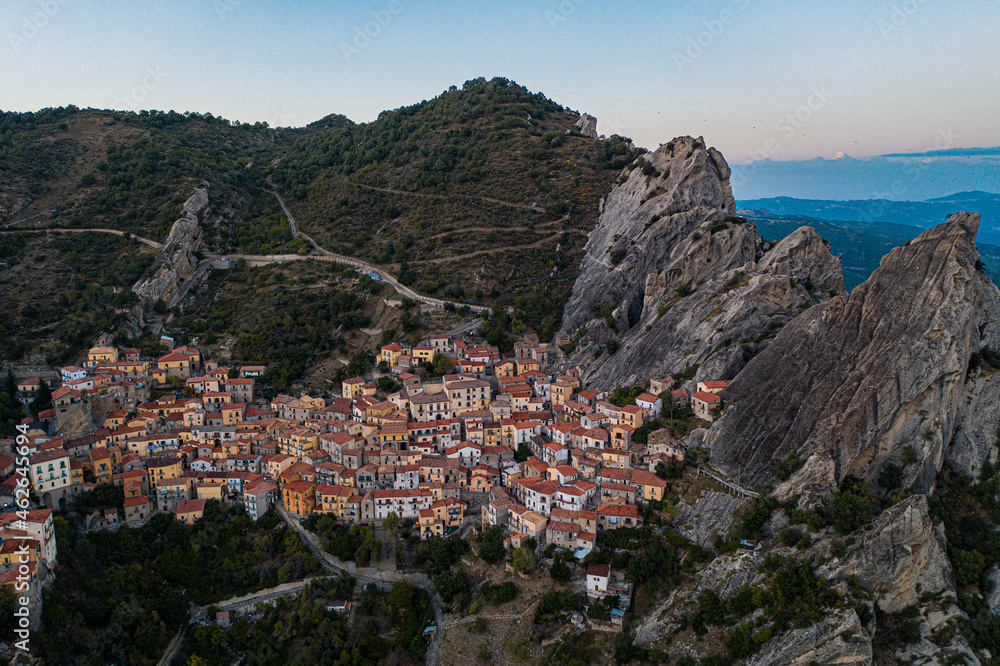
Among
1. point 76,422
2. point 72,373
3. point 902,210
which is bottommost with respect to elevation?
point 76,422

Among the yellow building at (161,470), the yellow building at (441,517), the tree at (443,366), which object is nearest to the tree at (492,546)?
the yellow building at (441,517)

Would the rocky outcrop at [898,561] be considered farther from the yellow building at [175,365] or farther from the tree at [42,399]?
the tree at [42,399]

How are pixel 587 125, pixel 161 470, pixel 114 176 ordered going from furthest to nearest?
pixel 587 125 → pixel 114 176 → pixel 161 470

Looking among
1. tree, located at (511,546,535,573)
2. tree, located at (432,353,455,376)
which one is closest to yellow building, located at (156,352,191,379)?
tree, located at (432,353,455,376)

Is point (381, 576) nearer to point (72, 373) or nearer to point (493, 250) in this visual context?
point (72, 373)

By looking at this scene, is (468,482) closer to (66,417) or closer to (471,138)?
(66,417)

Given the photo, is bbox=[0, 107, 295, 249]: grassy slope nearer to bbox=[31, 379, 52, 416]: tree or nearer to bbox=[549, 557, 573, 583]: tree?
bbox=[31, 379, 52, 416]: tree

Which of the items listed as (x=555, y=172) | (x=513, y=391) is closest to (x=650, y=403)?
(x=513, y=391)

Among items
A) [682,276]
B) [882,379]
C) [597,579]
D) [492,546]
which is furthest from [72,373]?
[882,379]
